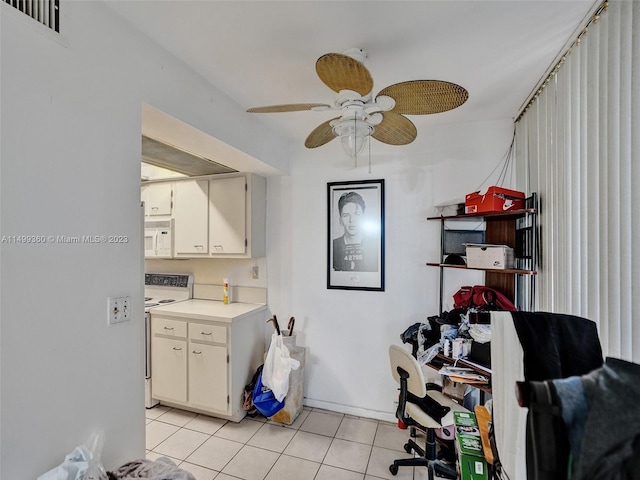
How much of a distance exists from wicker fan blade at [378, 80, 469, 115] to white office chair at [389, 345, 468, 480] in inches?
55.1

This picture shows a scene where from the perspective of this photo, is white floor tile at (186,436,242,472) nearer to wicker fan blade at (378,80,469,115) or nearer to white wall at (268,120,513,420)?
white wall at (268,120,513,420)

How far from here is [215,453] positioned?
219 cm

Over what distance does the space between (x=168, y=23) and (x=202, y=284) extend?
2563 mm

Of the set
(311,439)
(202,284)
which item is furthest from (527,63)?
(202,284)

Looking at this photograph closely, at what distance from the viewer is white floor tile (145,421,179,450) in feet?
7.57

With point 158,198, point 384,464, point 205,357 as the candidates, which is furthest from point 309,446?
point 158,198

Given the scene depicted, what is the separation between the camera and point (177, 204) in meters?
3.12

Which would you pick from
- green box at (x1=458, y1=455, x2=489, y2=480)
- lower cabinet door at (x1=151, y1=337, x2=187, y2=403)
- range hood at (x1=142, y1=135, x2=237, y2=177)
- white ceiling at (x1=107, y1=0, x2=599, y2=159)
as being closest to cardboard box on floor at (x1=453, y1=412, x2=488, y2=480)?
green box at (x1=458, y1=455, x2=489, y2=480)

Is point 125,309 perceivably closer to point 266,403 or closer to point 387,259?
point 266,403

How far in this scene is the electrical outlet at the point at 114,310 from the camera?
129 cm

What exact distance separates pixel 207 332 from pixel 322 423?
4.22ft

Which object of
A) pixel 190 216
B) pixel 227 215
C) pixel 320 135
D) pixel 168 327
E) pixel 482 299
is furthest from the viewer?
pixel 190 216

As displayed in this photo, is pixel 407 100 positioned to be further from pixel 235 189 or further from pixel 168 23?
pixel 235 189

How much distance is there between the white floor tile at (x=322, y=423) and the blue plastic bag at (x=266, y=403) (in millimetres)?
303
